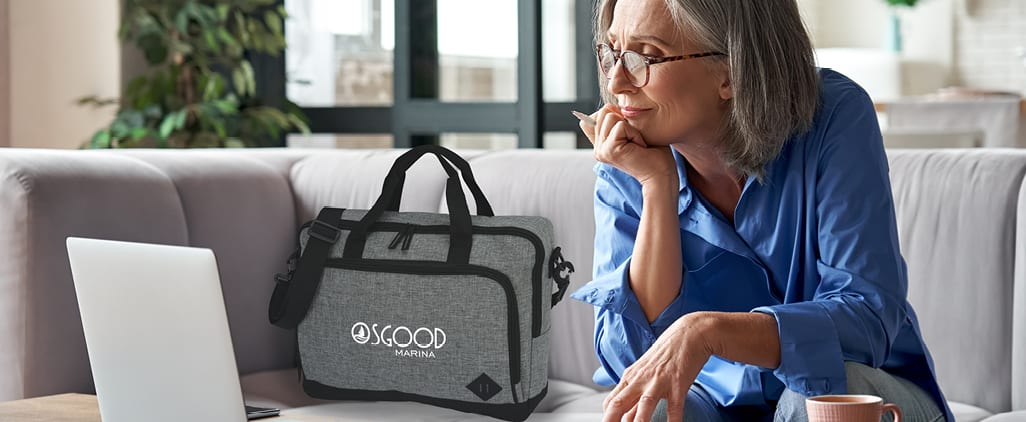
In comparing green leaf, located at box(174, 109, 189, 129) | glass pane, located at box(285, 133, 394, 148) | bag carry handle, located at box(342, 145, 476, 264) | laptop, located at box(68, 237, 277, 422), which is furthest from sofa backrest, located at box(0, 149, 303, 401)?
glass pane, located at box(285, 133, 394, 148)

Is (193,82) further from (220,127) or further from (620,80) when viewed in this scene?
(620,80)

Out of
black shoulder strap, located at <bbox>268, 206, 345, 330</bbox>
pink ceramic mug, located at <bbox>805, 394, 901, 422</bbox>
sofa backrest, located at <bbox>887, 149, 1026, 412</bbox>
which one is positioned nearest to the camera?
pink ceramic mug, located at <bbox>805, 394, 901, 422</bbox>

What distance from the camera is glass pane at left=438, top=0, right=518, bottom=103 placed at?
386cm

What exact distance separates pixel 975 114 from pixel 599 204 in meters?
4.24

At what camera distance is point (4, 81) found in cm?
393

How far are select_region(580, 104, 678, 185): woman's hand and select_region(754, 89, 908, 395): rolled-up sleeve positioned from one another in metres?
0.17

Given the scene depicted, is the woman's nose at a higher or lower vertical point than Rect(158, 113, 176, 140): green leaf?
higher

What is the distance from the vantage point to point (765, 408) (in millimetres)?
1495

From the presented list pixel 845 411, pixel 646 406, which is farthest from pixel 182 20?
pixel 845 411

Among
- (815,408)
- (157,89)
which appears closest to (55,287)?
(815,408)

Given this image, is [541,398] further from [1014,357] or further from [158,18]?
[158,18]

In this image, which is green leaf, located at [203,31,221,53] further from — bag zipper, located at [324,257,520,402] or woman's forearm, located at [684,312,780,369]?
woman's forearm, located at [684,312,780,369]

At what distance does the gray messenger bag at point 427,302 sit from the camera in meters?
1.96

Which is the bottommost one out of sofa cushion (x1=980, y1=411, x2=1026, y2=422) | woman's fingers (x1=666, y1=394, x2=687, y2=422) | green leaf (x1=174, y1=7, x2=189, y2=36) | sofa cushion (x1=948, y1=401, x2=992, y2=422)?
sofa cushion (x1=948, y1=401, x2=992, y2=422)
